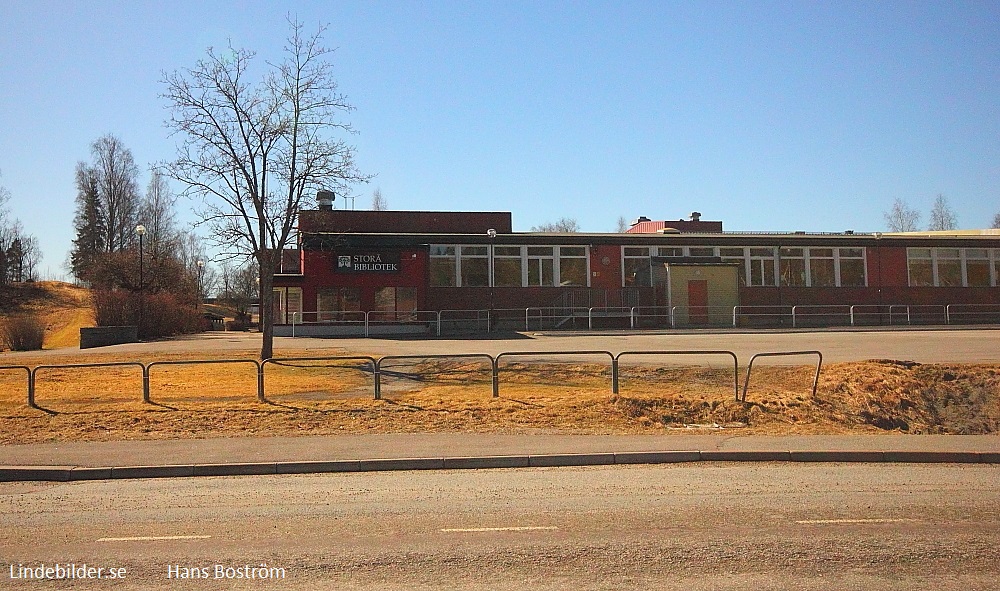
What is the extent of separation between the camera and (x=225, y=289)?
9075cm

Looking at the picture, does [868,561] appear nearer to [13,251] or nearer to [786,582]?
[786,582]

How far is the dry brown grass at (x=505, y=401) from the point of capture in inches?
494

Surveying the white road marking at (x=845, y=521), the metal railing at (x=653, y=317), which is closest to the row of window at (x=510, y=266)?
the metal railing at (x=653, y=317)

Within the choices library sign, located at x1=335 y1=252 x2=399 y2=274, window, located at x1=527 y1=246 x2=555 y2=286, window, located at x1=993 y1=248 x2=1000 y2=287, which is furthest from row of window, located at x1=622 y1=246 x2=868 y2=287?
library sign, located at x1=335 y1=252 x2=399 y2=274

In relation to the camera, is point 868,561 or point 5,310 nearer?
point 868,561

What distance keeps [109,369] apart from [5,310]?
4651 cm

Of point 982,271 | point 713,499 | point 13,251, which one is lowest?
point 713,499

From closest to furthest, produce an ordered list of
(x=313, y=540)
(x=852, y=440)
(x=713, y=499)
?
(x=313, y=540) → (x=713, y=499) → (x=852, y=440)

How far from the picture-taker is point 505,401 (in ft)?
45.9

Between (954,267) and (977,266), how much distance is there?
143 cm

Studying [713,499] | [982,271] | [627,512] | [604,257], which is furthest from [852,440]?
[982,271]

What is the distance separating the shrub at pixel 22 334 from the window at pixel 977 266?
4861cm

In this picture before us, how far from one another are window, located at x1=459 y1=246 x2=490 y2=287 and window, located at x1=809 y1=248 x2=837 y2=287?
18499 millimetres

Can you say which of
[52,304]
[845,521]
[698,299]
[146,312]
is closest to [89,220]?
[52,304]
